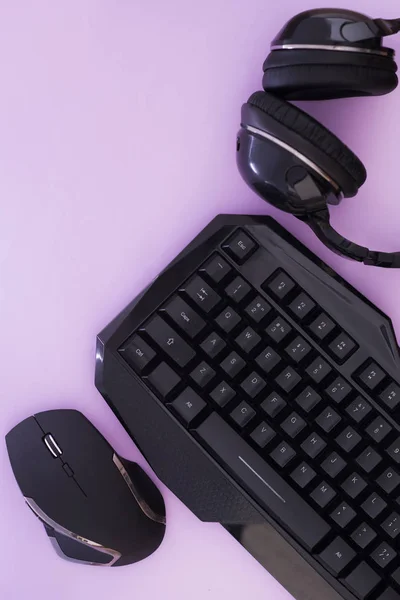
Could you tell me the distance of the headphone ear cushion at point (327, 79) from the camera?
498 millimetres

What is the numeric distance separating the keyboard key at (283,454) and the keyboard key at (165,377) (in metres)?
0.11

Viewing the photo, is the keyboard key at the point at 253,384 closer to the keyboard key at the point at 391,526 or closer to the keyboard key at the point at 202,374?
the keyboard key at the point at 202,374

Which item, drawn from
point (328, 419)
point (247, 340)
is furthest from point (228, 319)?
point (328, 419)

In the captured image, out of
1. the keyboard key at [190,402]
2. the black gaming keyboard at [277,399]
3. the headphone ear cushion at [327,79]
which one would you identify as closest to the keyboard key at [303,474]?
the black gaming keyboard at [277,399]

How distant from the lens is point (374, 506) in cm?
53

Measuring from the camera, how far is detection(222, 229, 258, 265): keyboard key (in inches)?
21.5

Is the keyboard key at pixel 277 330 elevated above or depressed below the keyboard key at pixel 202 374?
above

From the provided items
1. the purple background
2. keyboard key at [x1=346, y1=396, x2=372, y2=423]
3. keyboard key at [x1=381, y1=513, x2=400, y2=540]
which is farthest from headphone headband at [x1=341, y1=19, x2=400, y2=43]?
keyboard key at [x1=381, y1=513, x2=400, y2=540]

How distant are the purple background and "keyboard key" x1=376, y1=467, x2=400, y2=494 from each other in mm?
159

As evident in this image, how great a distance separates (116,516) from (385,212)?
402 mm

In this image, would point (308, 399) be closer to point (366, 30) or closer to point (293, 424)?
point (293, 424)

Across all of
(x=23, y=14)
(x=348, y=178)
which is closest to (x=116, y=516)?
(x=348, y=178)

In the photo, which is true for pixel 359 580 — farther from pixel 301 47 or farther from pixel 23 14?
pixel 23 14

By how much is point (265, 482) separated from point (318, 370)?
4.4 inches
